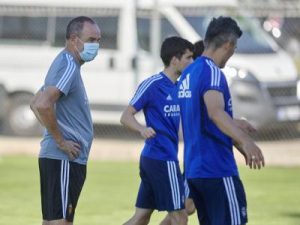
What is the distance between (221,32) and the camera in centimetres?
720

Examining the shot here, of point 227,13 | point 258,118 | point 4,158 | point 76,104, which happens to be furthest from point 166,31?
point 76,104

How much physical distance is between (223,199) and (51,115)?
4.59ft

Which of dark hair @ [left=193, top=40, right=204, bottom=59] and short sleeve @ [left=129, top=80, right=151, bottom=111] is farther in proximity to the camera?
dark hair @ [left=193, top=40, right=204, bottom=59]

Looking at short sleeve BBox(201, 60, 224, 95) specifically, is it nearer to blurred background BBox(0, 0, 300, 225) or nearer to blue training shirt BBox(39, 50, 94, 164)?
blue training shirt BBox(39, 50, 94, 164)

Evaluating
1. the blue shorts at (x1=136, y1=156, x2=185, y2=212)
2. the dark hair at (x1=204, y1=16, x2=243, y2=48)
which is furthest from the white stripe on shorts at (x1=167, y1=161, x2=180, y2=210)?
the dark hair at (x1=204, y1=16, x2=243, y2=48)

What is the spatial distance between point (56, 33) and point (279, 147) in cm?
438

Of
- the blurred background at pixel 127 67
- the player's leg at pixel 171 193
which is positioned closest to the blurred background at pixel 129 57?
the blurred background at pixel 127 67

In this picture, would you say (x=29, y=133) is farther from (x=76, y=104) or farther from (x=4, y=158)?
(x=76, y=104)

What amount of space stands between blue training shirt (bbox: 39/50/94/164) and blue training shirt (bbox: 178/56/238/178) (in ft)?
3.26

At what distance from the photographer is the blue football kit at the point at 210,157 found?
718cm

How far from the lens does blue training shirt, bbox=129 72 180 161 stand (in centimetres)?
894

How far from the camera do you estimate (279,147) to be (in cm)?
1819

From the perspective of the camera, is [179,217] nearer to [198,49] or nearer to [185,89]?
[198,49]

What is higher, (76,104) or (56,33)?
(56,33)
